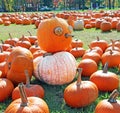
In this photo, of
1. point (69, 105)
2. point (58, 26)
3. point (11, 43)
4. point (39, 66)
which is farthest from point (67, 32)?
point (11, 43)

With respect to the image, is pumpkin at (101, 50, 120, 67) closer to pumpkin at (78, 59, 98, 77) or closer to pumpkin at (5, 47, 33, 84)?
pumpkin at (78, 59, 98, 77)

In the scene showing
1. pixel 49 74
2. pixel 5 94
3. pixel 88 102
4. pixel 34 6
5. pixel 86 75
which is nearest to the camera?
pixel 88 102

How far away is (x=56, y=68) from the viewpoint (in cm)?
512

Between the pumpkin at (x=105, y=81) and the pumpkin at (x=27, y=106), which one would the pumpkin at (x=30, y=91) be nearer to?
the pumpkin at (x=27, y=106)

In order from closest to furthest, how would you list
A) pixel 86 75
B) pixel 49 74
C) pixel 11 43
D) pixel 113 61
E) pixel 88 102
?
pixel 88 102
pixel 49 74
pixel 86 75
pixel 113 61
pixel 11 43

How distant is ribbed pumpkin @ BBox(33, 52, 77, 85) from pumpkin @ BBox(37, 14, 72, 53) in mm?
175

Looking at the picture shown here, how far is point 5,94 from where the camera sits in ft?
15.4

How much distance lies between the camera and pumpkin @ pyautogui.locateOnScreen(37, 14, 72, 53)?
536 cm

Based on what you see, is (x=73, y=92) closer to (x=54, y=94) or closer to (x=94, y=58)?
(x=54, y=94)

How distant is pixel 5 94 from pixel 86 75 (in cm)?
166

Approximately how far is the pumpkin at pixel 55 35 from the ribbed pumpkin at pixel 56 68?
0.17m

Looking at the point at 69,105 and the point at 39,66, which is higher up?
the point at 39,66

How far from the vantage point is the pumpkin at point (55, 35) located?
5.36m

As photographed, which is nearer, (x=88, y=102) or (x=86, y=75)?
(x=88, y=102)
